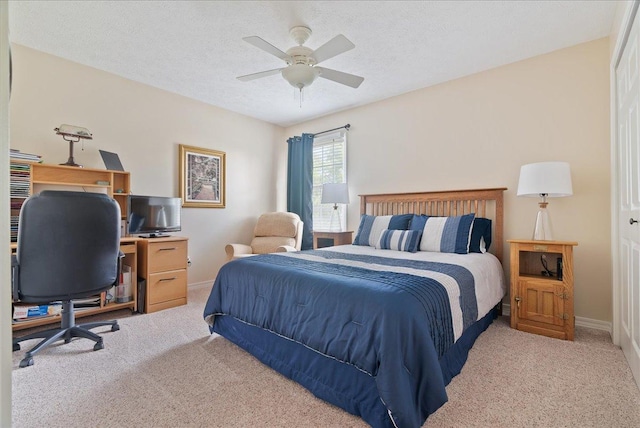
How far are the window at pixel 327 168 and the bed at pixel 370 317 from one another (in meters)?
1.91

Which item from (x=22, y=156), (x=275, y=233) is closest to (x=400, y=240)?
(x=275, y=233)

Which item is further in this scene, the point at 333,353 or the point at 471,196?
the point at 471,196

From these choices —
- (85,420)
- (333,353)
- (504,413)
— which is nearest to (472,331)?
(504,413)

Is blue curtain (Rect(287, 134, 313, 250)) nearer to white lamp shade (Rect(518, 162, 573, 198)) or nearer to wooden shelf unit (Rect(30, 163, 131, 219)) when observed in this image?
wooden shelf unit (Rect(30, 163, 131, 219))

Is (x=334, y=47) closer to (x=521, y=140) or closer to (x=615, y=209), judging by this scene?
(x=521, y=140)

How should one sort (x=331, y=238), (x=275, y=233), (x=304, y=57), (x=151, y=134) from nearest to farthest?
(x=304, y=57) < (x=151, y=134) < (x=331, y=238) < (x=275, y=233)

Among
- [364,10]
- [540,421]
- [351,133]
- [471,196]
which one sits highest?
[364,10]

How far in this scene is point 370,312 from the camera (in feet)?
4.88

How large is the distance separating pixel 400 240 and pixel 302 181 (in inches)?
90.3

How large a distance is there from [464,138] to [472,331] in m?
2.13

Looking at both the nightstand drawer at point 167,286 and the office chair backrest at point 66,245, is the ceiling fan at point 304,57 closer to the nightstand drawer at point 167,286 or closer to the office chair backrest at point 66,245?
the office chair backrest at point 66,245

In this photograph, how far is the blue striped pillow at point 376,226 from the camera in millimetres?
3377

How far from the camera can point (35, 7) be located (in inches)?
89.7

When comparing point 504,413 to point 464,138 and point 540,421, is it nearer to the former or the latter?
point 540,421
